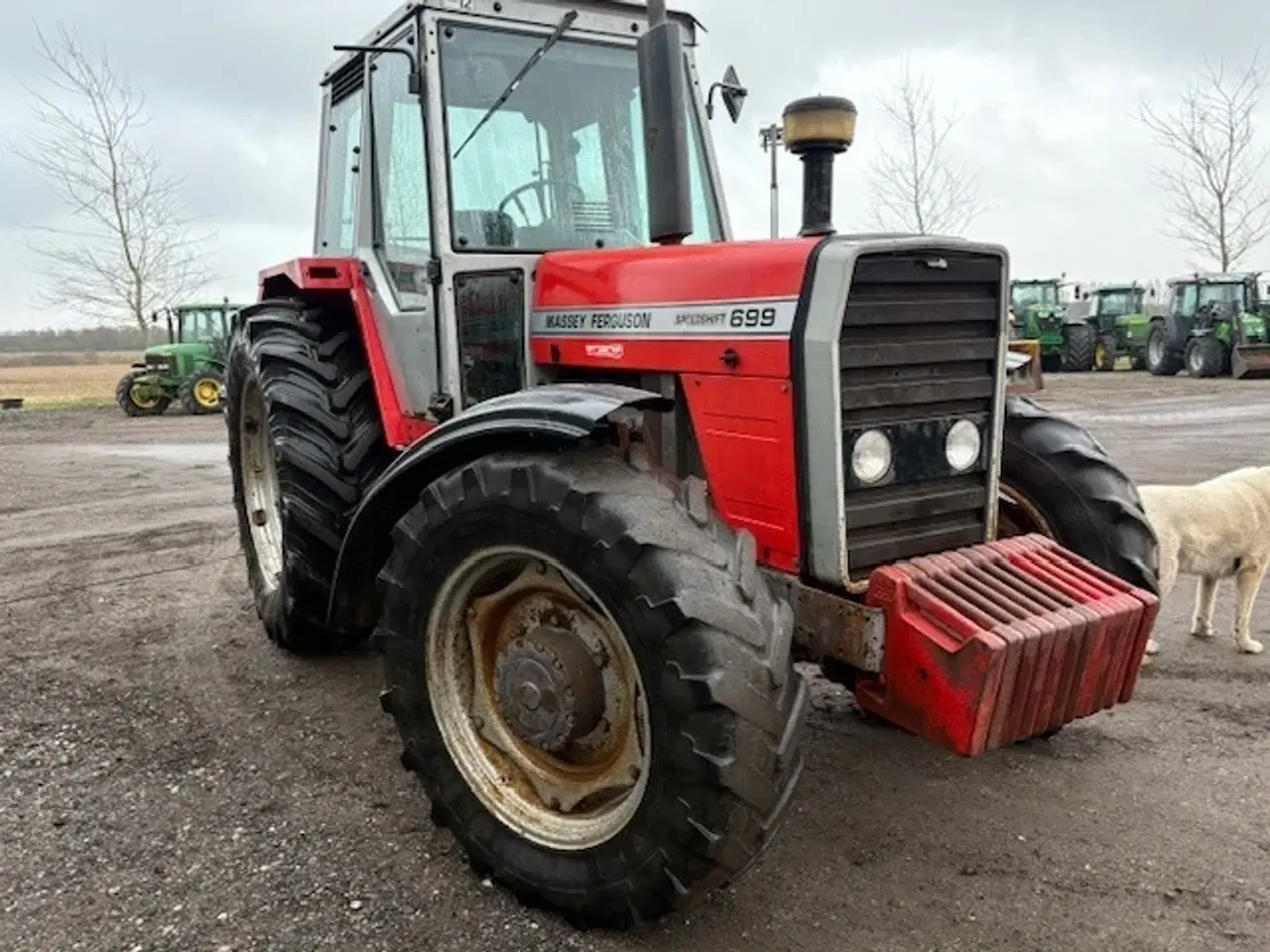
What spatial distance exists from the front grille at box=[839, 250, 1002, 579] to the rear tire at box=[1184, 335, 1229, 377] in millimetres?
22172

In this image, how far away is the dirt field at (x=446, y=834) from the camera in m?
2.61

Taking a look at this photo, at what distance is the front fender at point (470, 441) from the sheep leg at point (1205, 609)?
11.1ft

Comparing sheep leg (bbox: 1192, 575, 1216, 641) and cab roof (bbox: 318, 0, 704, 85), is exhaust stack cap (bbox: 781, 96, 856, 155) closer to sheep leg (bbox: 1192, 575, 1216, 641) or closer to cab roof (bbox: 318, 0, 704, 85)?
cab roof (bbox: 318, 0, 704, 85)

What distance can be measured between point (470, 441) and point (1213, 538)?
364 cm

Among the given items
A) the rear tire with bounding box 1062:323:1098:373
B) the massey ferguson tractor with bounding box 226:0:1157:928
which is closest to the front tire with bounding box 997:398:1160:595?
the massey ferguson tractor with bounding box 226:0:1157:928

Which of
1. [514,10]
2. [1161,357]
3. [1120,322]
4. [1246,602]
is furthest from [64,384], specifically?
[1246,602]

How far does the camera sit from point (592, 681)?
267 cm

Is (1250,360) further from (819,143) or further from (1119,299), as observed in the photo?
(819,143)

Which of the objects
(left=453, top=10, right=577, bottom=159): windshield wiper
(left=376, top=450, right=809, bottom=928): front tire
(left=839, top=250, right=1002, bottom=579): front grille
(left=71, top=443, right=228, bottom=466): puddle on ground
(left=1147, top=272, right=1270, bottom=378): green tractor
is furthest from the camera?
(left=1147, top=272, right=1270, bottom=378): green tractor

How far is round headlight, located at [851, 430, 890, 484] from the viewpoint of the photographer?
278 centimetres

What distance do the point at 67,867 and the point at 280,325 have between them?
2.31m

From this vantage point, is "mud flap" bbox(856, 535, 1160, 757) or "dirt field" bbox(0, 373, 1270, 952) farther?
"dirt field" bbox(0, 373, 1270, 952)

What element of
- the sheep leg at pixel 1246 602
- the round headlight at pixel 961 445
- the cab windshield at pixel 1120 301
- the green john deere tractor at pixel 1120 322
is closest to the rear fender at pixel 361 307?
the round headlight at pixel 961 445

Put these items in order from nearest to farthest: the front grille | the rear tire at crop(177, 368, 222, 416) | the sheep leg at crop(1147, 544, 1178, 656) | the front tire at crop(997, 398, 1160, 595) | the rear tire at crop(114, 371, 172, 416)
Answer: the front grille, the front tire at crop(997, 398, 1160, 595), the sheep leg at crop(1147, 544, 1178, 656), the rear tire at crop(177, 368, 222, 416), the rear tire at crop(114, 371, 172, 416)
